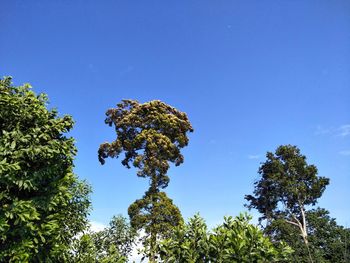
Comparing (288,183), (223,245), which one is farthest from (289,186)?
(223,245)

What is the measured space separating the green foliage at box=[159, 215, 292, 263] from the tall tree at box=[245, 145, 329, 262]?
25736 millimetres

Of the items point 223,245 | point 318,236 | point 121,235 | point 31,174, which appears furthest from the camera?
point 318,236

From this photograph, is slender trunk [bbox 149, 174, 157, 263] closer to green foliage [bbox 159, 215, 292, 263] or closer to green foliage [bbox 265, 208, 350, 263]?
green foliage [bbox 159, 215, 292, 263]

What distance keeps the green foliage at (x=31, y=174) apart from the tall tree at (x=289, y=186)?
2929 cm

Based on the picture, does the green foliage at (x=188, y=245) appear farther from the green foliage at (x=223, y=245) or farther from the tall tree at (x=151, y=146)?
the tall tree at (x=151, y=146)

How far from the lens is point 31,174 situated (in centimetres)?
968

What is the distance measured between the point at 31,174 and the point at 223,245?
5.85 metres

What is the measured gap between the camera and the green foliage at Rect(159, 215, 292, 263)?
10.7 metres

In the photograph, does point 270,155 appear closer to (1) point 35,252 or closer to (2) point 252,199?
(2) point 252,199

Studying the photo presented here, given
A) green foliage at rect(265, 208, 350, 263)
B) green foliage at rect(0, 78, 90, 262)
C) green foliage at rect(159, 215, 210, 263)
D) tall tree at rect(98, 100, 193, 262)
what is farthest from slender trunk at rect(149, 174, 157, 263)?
green foliage at rect(265, 208, 350, 263)

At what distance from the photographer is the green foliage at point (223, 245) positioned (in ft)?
35.0

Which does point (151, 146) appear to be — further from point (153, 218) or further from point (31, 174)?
point (31, 174)

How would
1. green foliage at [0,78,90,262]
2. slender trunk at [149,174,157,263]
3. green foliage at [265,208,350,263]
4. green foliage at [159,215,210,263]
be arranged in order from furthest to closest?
green foliage at [265,208,350,263]
slender trunk at [149,174,157,263]
green foliage at [159,215,210,263]
green foliage at [0,78,90,262]

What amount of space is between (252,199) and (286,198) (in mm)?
3964
